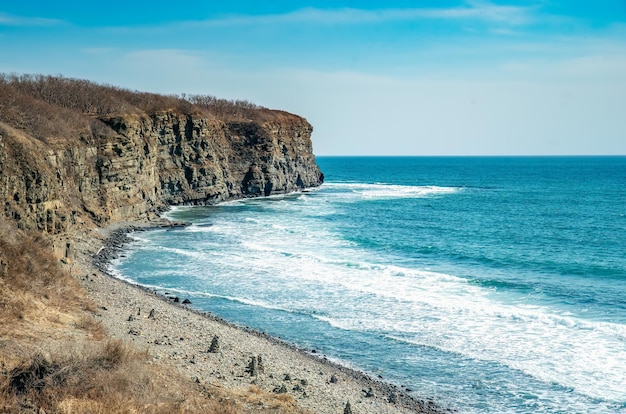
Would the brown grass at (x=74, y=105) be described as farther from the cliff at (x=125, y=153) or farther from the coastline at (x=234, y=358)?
the coastline at (x=234, y=358)

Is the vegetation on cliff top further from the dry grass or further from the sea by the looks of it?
the dry grass

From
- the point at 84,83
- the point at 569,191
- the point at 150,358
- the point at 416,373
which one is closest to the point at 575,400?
the point at 416,373

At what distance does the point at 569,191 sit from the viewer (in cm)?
11444

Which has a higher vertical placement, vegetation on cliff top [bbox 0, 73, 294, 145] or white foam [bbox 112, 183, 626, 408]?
vegetation on cliff top [bbox 0, 73, 294, 145]

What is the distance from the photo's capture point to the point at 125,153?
66812 millimetres

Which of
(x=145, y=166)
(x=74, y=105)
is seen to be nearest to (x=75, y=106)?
(x=74, y=105)

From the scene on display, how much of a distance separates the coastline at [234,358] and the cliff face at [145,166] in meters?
6.30

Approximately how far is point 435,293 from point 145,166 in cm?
5002

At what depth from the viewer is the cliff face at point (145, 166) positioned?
32.6 metres

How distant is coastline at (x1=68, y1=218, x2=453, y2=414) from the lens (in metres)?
20.0

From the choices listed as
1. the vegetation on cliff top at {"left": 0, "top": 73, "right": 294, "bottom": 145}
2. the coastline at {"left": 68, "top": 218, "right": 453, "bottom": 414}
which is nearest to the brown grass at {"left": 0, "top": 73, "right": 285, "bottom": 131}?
the vegetation on cliff top at {"left": 0, "top": 73, "right": 294, "bottom": 145}

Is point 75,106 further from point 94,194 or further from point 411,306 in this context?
point 411,306

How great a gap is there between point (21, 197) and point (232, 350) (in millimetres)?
16267

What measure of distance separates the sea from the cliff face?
758 centimetres
